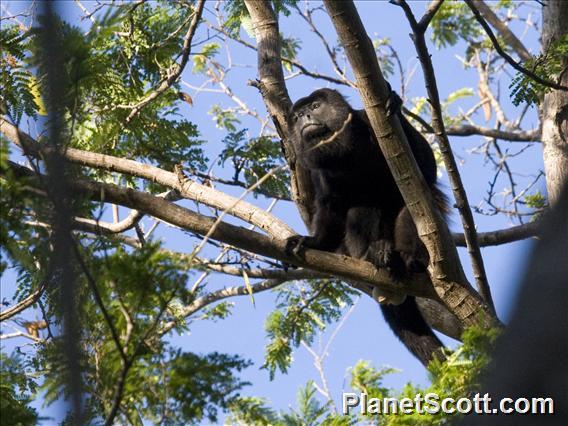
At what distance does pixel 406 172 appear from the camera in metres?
4.33

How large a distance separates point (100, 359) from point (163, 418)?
283 mm

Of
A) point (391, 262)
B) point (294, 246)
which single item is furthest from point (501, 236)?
point (294, 246)

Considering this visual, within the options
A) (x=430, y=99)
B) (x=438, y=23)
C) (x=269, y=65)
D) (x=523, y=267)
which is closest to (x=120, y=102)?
(x=269, y=65)

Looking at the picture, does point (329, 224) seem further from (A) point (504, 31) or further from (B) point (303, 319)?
(A) point (504, 31)

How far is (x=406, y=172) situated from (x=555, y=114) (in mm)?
2759

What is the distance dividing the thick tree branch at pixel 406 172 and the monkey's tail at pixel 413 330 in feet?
4.23

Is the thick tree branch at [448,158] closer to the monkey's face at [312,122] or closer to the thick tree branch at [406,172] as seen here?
the thick tree branch at [406,172]

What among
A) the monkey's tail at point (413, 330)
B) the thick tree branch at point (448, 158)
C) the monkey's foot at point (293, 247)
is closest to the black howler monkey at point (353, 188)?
the monkey's tail at point (413, 330)

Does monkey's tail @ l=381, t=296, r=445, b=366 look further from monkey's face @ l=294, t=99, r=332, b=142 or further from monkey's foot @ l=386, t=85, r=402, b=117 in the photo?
monkey's foot @ l=386, t=85, r=402, b=117

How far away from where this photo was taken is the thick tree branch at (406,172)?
3.73m

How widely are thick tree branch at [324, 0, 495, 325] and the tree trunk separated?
1999 millimetres

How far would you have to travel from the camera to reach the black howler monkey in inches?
234

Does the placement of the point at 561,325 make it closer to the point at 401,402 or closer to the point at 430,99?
the point at 401,402

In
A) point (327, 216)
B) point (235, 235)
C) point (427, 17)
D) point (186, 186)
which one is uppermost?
point (327, 216)
